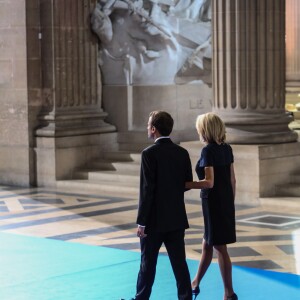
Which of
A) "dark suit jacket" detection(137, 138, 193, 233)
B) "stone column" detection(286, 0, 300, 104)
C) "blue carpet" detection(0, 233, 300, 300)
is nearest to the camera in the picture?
"dark suit jacket" detection(137, 138, 193, 233)

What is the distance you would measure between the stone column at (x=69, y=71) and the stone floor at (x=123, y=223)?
194cm

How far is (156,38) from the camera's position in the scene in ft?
62.1

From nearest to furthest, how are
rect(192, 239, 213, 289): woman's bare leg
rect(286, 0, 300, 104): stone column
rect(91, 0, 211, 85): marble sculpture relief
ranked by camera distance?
rect(192, 239, 213, 289): woman's bare leg
rect(91, 0, 211, 85): marble sculpture relief
rect(286, 0, 300, 104): stone column

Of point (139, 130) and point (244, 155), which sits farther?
point (139, 130)

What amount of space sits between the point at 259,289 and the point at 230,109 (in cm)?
696

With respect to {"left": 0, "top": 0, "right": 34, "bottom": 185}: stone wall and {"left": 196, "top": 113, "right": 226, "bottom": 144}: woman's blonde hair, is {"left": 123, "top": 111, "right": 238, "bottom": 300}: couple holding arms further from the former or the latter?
{"left": 0, "top": 0, "right": 34, "bottom": 185}: stone wall

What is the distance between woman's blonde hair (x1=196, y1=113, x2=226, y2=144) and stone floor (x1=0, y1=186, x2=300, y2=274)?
242cm

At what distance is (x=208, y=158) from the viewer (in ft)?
27.1

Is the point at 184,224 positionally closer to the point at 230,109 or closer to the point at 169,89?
the point at 230,109


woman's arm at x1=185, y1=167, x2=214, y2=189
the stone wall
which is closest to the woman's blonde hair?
woman's arm at x1=185, y1=167, x2=214, y2=189

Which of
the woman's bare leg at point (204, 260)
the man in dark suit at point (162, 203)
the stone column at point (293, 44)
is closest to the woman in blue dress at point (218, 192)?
the woman's bare leg at point (204, 260)

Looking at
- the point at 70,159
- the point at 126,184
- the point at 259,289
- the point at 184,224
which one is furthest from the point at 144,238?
the point at 70,159

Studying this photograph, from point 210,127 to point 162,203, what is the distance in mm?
902

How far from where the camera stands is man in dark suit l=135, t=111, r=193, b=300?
7.70 m
